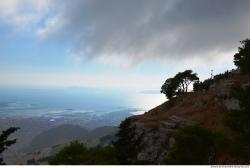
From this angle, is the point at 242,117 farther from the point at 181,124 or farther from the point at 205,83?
the point at 205,83

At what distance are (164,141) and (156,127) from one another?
4717mm

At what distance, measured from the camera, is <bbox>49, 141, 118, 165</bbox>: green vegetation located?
31.6m

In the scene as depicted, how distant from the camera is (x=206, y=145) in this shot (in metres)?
33.5

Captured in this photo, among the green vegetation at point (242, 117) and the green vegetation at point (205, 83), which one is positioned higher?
the green vegetation at point (205, 83)

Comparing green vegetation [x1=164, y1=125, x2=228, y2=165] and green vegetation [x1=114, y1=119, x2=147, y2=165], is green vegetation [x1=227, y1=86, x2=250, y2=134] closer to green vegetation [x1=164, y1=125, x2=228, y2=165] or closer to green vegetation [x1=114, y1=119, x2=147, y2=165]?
green vegetation [x1=164, y1=125, x2=228, y2=165]

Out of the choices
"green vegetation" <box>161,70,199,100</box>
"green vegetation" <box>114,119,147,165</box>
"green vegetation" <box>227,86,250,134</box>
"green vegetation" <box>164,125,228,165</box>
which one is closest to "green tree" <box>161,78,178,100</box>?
"green vegetation" <box>161,70,199,100</box>

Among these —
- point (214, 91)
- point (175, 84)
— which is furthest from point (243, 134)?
point (175, 84)

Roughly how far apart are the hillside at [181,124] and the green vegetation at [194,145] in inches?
383

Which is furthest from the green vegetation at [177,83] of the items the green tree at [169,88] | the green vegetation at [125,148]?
the green vegetation at [125,148]

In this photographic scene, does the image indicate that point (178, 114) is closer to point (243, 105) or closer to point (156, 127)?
point (156, 127)

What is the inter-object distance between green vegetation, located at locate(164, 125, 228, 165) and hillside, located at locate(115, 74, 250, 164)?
973 centimetres

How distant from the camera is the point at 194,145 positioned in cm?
3234

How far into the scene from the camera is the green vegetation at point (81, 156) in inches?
1244

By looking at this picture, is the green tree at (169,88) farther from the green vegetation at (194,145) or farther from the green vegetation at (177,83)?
the green vegetation at (194,145)
